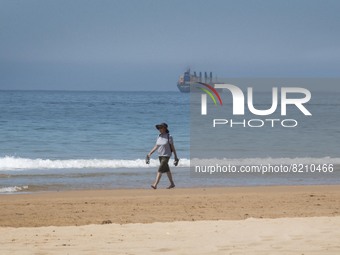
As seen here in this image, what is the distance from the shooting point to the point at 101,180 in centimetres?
2073

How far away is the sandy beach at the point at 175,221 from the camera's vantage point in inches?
382

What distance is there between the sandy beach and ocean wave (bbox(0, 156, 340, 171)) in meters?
7.71

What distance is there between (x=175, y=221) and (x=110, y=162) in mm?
14777

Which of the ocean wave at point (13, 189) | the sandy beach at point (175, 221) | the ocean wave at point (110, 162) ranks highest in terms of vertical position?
the sandy beach at point (175, 221)

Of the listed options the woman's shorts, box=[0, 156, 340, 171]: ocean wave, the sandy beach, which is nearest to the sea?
box=[0, 156, 340, 171]: ocean wave

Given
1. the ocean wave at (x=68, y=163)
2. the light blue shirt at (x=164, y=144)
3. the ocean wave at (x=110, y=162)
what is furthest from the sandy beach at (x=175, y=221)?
the ocean wave at (x=110, y=162)

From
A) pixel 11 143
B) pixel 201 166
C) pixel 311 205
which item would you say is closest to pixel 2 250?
pixel 311 205

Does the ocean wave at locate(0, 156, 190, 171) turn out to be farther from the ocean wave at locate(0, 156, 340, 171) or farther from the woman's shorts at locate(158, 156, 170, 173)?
the woman's shorts at locate(158, 156, 170, 173)

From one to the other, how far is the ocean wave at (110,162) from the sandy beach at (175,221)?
7.71 meters

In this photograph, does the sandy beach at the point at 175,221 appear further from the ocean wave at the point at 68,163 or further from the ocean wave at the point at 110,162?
the ocean wave at the point at 110,162

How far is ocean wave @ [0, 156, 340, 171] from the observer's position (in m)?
25.5

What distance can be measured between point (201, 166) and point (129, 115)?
3795 centimetres

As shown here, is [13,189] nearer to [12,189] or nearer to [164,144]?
[12,189]

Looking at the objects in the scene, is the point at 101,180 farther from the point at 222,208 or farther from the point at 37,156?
the point at 37,156
